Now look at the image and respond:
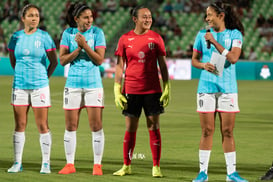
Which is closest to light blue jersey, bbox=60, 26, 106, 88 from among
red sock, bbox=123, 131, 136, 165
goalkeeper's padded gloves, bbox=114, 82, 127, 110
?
goalkeeper's padded gloves, bbox=114, 82, 127, 110

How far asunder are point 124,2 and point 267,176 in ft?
95.5

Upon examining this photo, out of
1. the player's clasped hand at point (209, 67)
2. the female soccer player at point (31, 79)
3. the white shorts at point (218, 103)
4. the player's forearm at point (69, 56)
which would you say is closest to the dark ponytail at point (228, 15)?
the player's clasped hand at point (209, 67)

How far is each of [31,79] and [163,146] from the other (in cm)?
354

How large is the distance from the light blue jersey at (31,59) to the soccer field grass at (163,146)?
110 centimetres

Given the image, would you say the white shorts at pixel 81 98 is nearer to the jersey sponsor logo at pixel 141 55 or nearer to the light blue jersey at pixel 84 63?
the light blue jersey at pixel 84 63

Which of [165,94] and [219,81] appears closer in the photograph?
[219,81]

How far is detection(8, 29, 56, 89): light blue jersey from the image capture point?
812cm

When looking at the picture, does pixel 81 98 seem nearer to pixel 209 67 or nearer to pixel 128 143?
pixel 128 143

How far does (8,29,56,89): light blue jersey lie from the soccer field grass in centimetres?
110

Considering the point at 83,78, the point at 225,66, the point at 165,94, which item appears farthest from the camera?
the point at 83,78

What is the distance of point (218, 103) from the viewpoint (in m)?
7.39


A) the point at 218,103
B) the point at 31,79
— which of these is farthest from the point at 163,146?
the point at 218,103

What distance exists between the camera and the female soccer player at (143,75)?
7887mm

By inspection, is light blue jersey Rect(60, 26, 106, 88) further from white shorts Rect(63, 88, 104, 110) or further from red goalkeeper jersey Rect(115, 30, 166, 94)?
red goalkeeper jersey Rect(115, 30, 166, 94)
